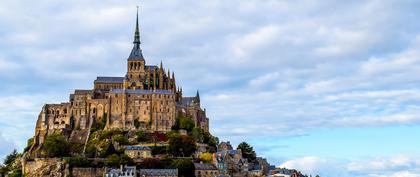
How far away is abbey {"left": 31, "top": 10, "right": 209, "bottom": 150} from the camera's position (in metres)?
112

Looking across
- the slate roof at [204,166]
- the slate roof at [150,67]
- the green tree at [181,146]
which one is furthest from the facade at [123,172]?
the slate roof at [150,67]

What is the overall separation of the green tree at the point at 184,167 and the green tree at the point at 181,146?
19.0ft

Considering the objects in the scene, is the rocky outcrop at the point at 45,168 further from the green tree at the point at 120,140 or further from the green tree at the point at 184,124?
the green tree at the point at 184,124

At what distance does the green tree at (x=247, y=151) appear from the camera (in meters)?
113

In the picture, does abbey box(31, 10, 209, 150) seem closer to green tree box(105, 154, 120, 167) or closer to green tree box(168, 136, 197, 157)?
green tree box(168, 136, 197, 157)

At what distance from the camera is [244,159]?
107 metres

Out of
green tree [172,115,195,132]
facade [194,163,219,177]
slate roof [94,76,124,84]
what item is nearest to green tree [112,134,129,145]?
green tree [172,115,195,132]

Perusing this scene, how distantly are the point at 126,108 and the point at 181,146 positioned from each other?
598 inches

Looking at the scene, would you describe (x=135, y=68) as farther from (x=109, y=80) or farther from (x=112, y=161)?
(x=112, y=161)

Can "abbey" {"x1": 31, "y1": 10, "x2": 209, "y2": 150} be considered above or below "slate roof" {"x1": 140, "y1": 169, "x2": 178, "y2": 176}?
above

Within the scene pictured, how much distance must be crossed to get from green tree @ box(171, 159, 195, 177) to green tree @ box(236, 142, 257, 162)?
1966 centimetres

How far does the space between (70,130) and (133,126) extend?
38.1 feet

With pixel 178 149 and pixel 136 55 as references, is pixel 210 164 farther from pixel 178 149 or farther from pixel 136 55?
pixel 136 55

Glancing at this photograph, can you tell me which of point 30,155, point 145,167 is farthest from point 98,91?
point 145,167
